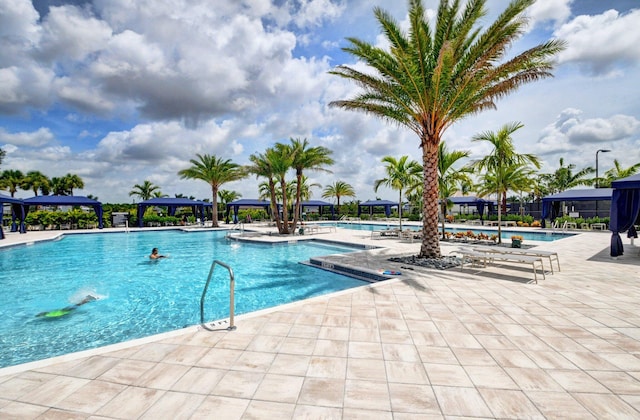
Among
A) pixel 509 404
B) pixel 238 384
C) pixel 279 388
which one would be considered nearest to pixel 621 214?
pixel 509 404

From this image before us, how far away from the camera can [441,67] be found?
8023 mm

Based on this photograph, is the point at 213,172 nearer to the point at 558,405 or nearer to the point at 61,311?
the point at 61,311

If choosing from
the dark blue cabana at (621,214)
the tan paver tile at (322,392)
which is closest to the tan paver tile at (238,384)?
the tan paver tile at (322,392)

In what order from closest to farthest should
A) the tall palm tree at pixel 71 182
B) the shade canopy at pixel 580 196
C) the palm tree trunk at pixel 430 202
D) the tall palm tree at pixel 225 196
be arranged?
the palm tree trunk at pixel 430 202 < the shade canopy at pixel 580 196 < the tall palm tree at pixel 225 196 < the tall palm tree at pixel 71 182

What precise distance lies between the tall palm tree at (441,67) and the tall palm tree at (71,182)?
170 feet

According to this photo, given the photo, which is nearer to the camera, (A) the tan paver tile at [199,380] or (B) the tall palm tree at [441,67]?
(A) the tan paver tile at [199,380]

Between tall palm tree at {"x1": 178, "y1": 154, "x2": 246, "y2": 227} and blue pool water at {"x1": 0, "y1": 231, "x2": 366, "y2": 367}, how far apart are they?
14.8 meters

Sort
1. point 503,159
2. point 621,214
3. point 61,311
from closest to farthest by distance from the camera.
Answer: point 61,311
point 621,214
point 503,159

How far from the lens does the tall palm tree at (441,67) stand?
8.24m

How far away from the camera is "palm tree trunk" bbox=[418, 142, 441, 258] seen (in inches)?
389

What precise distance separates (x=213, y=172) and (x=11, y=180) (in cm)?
3031

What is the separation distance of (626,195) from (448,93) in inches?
301

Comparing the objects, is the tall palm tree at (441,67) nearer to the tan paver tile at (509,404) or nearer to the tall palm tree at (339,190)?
the tan paver tile at (509,404)

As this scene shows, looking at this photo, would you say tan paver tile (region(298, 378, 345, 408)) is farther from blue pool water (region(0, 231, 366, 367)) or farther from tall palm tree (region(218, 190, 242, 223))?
tall palm tree (region(218, 190, 242, 223))
